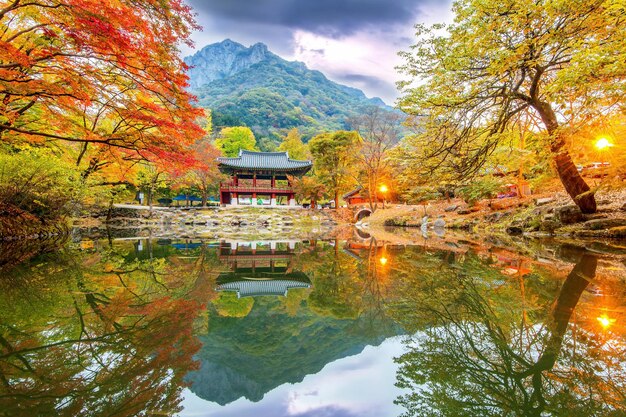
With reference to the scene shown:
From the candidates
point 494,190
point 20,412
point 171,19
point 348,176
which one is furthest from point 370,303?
point 348,176

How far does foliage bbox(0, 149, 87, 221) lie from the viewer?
9555mm

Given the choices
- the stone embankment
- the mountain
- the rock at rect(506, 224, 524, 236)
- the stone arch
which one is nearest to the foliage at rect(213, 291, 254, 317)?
the rock at rect(506, 224, 524, 236)

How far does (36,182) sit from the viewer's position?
33.2 ft

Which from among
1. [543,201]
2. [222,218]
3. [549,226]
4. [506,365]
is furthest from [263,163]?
[506,365]

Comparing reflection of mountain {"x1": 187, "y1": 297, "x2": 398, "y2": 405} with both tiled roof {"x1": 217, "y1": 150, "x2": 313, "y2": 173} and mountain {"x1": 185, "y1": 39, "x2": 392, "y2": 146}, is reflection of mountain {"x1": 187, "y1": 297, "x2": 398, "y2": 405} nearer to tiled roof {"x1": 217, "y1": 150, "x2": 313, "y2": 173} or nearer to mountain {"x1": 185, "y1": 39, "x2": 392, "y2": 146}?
tiled roof {"x1": 217, "y1": 150, "x2": 313, "y2": 173}

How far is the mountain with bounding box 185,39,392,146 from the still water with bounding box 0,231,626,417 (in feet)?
162

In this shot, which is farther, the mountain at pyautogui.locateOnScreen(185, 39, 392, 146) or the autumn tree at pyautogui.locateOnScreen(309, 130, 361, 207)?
the mountain at pyautogui.locateOnScreen(185, 39, 392, 146)

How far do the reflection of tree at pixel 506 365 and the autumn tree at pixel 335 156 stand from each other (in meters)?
27.5

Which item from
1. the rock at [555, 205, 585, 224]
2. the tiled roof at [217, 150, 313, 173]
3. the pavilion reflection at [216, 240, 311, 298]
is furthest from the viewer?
the tiled roof at [217, 150, 313, 173]

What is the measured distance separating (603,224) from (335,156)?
23.3 metres

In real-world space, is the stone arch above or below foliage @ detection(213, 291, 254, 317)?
above

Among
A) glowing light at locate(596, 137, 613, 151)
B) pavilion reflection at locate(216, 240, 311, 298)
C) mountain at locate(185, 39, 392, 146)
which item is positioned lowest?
pavilion reflection at locate(216, 240, 311, 298)

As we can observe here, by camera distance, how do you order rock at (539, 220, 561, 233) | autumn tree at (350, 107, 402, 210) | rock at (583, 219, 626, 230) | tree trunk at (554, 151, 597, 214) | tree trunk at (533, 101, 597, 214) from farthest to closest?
autumn tree at (350, 107, 402, 210) < rock at (539, 220, 561, 233) < rock at (583, 219, 626, 230) < tree trunk at (554, 151, 597, 214) < tree trunk at (533, 101, 597, 214)

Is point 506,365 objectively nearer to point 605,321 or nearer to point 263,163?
point 605,321
